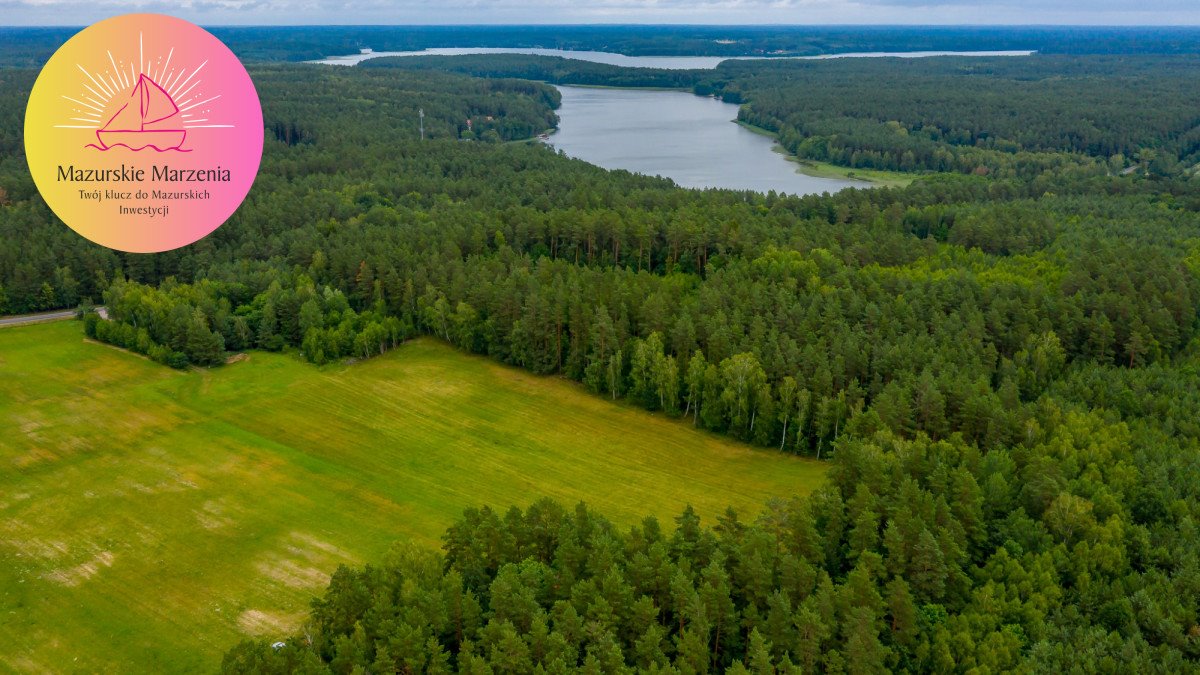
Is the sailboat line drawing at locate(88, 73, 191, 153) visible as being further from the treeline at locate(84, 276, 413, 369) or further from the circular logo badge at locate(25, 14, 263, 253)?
the treeline at locate(84, 276, 413, 369)

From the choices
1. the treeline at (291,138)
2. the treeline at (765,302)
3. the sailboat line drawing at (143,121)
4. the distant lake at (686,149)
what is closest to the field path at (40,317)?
the treeline at (291,138)

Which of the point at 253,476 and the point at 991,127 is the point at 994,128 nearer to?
the point at 991,127

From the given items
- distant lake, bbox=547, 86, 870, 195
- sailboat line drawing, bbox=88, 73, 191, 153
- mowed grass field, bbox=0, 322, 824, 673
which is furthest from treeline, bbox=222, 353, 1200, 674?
distant lake, bbox=547, 86, 870, 195

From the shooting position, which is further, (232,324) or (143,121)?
(232,324)

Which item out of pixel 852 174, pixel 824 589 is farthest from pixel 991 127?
pixel 824 589

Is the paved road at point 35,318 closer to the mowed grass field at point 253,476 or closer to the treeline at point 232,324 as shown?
the treeline at point 232,324

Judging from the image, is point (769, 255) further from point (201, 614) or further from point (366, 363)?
point (201, 614)
